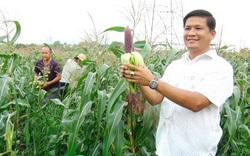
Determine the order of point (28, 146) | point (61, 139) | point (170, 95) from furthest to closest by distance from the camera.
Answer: point (28, 146)
point (61, 139)
point (170, 95)

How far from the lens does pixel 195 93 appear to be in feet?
6.60

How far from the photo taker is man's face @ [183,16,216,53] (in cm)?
213

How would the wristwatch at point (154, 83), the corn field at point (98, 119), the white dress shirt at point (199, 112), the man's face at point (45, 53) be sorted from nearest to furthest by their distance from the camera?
the wristwatch at point (154, 83) < the white dress shirt at point (199, 112) < the corn field at point (98, 119) < the man's face at point (45, 53)

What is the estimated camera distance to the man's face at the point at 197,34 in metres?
2.13

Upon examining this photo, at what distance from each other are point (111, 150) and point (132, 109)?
69cm

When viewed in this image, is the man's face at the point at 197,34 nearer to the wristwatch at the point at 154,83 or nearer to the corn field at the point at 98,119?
the wristwatch at the point at 154,83

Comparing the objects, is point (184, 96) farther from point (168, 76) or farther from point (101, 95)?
point (101, 95)

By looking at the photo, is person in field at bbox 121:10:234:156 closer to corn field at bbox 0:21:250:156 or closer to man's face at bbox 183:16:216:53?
man's face at bbox 183:16:216:53

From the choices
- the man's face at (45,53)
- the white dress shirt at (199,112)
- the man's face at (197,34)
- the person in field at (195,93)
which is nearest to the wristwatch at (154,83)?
the person in field at (195,93)

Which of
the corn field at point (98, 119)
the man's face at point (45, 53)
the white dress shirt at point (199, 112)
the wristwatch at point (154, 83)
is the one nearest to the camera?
the wristwatch at point (154, 83)

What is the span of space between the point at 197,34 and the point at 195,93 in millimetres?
382

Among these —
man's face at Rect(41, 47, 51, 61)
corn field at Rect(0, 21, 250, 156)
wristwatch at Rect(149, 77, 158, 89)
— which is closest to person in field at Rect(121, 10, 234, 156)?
wristwatch at Rect(149, 77, 158, 89)

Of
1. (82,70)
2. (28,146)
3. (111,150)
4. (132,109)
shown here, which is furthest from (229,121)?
(28,146)

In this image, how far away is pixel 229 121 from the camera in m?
2.91
